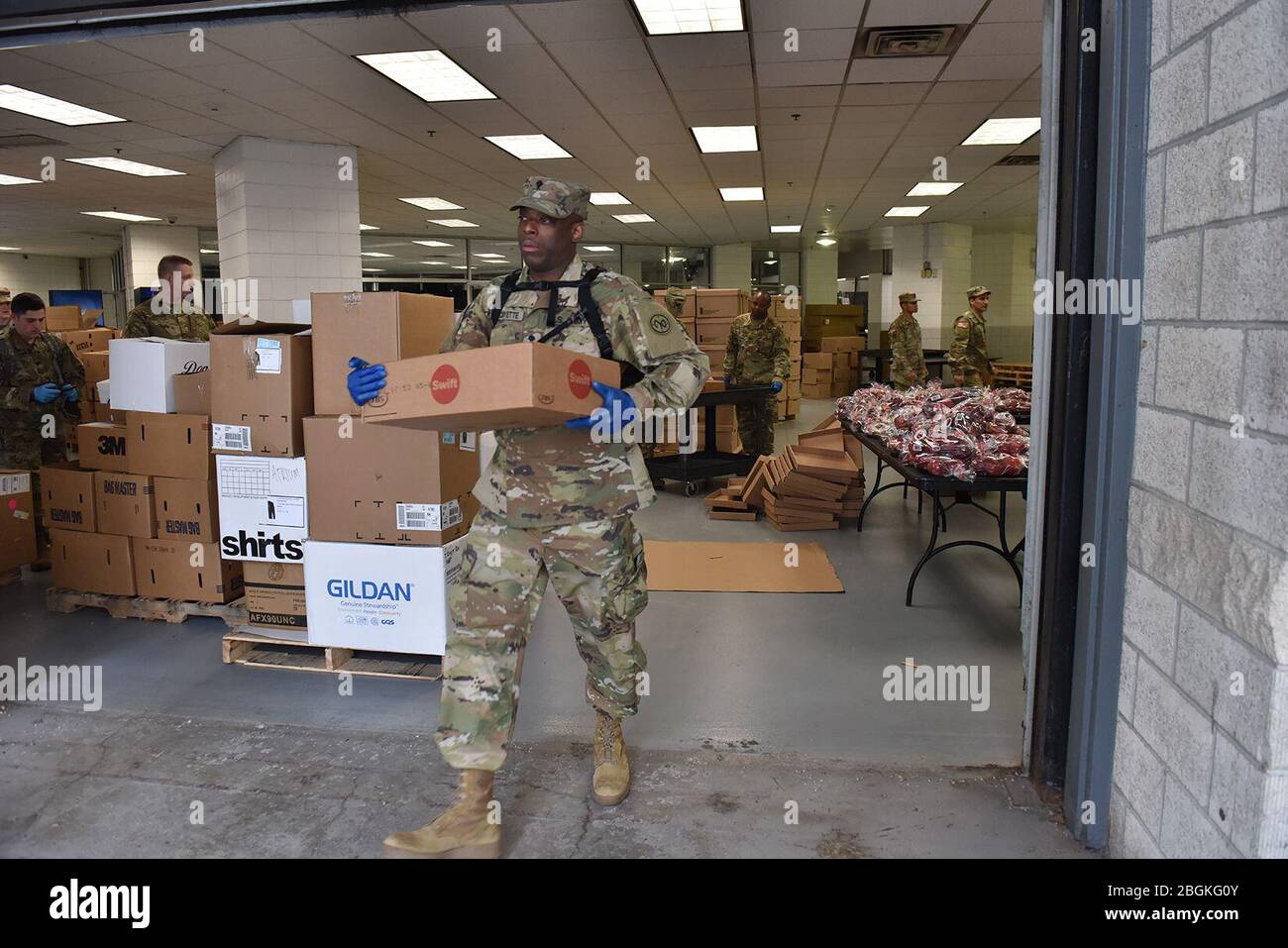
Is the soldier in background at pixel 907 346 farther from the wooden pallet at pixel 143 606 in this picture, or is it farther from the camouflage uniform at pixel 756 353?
the wooden pallet at pixel 143 606

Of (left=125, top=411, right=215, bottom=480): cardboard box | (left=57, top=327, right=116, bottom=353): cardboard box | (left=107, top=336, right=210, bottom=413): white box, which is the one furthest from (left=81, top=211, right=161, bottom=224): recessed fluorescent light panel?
(left=125, top=411, right=215, bottom=480): cardboard box

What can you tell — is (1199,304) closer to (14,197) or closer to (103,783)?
(103,783)


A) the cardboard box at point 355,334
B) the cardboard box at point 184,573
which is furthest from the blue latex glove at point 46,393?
the cardboard box at point 355,334

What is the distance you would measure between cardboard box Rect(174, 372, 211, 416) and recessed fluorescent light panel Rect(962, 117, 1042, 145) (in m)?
6.41

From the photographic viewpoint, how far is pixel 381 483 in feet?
10.0

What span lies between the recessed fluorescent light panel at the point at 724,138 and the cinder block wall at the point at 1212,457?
604 centimetres

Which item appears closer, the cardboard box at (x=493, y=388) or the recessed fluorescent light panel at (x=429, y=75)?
the cardboard box at (x=493, y=388)

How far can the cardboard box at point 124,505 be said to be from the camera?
369 cm

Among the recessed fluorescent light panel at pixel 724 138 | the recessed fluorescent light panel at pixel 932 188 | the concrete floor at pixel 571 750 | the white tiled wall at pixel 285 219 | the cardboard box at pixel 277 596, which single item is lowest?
the concrete floor at pixel 571 750

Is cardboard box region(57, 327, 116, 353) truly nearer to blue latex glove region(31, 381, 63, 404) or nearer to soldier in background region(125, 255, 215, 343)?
soldier in background region(125, 255, 215, 343)

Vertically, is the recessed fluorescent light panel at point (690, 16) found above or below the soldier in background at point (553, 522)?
above

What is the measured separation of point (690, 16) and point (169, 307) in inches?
146
